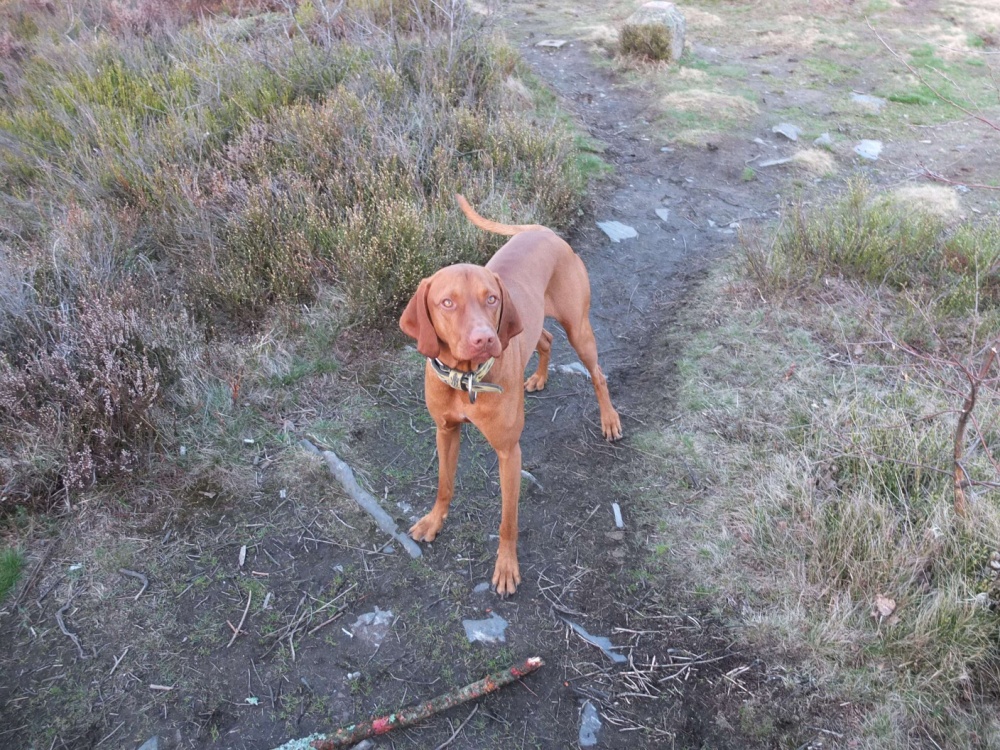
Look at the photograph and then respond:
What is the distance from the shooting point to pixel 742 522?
3.25 metres

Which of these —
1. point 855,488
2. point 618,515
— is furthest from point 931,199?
point 618,515

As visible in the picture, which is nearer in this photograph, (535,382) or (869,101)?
(535,382)

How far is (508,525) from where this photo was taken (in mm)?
3070

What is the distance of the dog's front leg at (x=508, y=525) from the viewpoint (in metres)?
2.93

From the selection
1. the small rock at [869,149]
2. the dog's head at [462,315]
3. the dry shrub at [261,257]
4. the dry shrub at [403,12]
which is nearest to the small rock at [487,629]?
the dog's head at [462,315]

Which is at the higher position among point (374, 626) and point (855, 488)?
point (855, 488)

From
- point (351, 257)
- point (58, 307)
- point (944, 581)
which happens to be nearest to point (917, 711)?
point (944, 581)

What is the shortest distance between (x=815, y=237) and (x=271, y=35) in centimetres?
640

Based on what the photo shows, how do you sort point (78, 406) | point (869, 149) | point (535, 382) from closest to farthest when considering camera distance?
point (78, 406), point (535, 382), point (869, 149)

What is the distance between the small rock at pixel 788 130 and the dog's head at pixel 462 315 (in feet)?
23.3

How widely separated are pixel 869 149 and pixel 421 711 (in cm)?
833

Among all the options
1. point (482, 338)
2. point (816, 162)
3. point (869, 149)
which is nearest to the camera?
point (482, 338)

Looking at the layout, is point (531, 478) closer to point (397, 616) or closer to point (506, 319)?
point (397, 616)

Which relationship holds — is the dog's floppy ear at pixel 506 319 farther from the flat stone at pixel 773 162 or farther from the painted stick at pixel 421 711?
the flat stone at pixel 773 162
